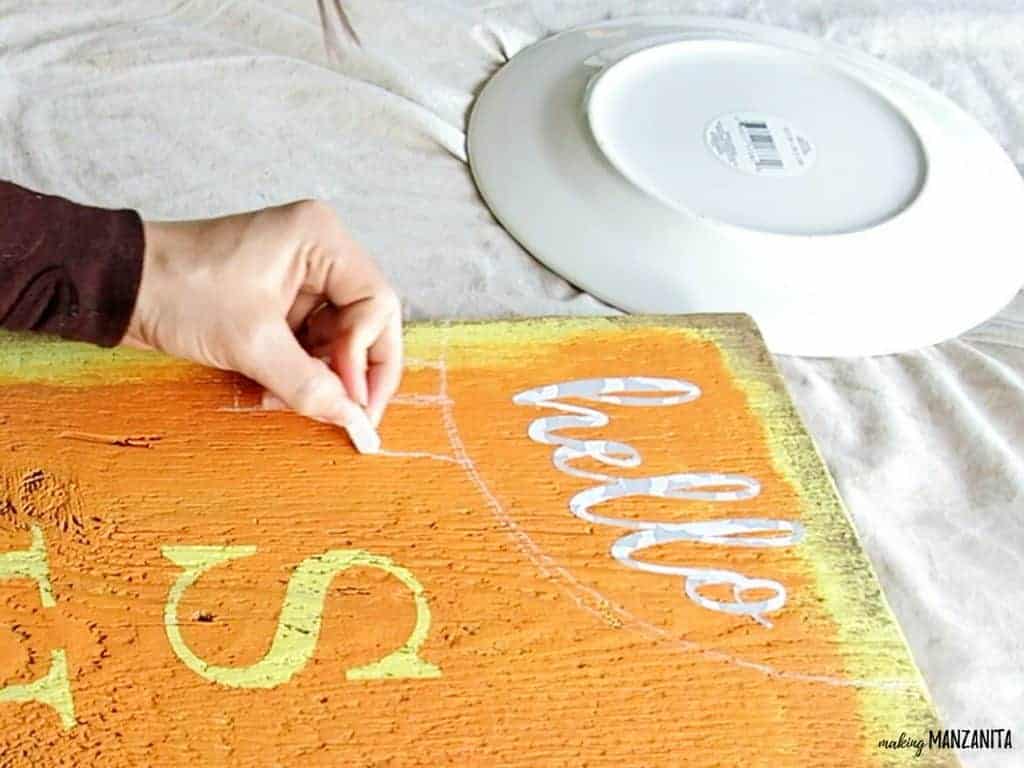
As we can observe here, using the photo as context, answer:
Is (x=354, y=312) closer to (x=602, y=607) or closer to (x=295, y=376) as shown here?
(x=295, y=376)

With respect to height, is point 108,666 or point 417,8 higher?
point 417,8

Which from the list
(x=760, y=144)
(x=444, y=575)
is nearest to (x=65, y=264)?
(x=444, y=575)

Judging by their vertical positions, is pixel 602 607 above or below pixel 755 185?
below

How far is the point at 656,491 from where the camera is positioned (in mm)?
528

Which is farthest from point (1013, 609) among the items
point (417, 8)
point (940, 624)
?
point (417, 8)

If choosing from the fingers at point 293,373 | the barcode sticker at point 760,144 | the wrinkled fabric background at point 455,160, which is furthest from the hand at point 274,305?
the barcode sticker at point 760,144

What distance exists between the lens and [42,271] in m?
0.50

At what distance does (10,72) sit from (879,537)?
577 mm

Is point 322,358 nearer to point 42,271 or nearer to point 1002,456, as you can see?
point 42,271

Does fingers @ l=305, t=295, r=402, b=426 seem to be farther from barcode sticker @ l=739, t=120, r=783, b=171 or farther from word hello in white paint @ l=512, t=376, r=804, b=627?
barcode sticker @ l=739, t=120, r=783, b=171

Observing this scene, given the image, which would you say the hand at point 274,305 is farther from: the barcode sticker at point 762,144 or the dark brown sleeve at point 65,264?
the barcode sticker at point 762,144

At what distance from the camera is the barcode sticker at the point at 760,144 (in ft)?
2.38

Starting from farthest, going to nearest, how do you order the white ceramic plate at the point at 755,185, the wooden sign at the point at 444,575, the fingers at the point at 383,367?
the white ceramic plate at the point at 755,185 → the fingers at the point at 383,367 → the wooden sign at the point at 444,575

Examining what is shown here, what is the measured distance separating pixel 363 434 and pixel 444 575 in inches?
3.1
